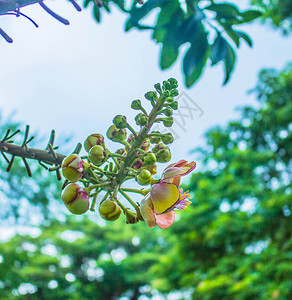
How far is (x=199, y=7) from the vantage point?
1.59ft

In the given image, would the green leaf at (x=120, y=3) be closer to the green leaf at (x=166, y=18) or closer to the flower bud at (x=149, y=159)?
the green leaf at (x=166, y=18)

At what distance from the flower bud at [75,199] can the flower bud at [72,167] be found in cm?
1

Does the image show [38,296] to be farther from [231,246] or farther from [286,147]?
[286,147]

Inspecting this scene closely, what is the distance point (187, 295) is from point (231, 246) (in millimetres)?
904

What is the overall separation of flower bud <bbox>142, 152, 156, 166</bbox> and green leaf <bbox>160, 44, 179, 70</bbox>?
7.5 inches

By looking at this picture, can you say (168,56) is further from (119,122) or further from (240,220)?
(240,220)

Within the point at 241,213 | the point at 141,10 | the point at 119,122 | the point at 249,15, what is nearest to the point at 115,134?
the point at 119,122

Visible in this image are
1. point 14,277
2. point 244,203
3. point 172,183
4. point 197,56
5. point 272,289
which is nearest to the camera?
point 172,183

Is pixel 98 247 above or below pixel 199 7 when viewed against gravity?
above

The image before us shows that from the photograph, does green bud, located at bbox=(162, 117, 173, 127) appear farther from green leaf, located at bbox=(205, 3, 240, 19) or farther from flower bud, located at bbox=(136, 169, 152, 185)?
green leaf, located at bbox=(205, 3, 240, 19)

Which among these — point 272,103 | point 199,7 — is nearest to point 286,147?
point 272,103

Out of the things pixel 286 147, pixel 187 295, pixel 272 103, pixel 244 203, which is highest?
pixel 272 103

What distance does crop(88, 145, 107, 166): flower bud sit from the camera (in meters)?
0.26

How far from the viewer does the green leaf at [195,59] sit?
16.8 inches
